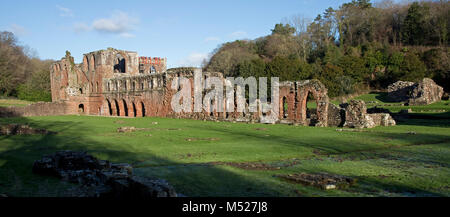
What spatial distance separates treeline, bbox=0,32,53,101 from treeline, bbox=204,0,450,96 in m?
25.5

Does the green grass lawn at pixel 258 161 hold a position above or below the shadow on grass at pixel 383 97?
below

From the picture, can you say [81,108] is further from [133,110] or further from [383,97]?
[383,97]

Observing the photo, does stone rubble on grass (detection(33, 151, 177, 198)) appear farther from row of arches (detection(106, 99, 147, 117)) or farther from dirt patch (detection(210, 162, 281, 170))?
row of arches (detection(106, 99, 147, 117))

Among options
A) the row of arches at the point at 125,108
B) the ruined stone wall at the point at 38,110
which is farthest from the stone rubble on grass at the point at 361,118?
the ruined stone wall at the point at 38,110

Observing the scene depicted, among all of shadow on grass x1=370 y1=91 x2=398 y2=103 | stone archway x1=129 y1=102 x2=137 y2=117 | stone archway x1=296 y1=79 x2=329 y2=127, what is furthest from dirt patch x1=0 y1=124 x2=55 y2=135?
shadow on grass x1=370 y1=91 x2=398 y2=103

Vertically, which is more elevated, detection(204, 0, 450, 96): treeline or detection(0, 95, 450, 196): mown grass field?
detection(204, 0, 450, 96): treeline

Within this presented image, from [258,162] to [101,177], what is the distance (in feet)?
12.2

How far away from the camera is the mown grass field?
5891 millimetres

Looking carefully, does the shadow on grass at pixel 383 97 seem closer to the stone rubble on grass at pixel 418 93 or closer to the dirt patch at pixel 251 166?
the stone rubble on grass at pixel 418 93

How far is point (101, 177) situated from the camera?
6.21 metres

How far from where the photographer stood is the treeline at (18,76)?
49625 millimetres

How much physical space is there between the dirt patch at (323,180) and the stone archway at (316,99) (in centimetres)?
1344
